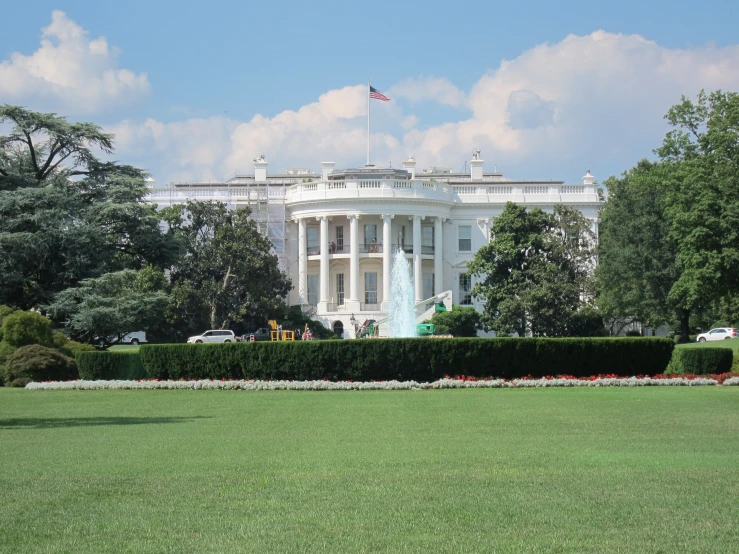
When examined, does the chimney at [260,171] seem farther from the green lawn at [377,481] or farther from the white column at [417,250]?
the green lawn at [377,481]

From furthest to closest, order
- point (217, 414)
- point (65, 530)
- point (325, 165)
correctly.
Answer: point (325, 165) → point (217, 414) → point (65, 530)

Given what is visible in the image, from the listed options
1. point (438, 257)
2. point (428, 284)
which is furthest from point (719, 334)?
point (428, 284)

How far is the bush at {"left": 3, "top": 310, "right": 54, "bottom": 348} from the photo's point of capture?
30656 mm

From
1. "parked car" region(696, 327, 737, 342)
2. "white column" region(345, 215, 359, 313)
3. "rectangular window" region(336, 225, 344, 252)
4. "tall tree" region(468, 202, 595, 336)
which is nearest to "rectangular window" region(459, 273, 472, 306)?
"white column" region(345, 215, 359, 313)

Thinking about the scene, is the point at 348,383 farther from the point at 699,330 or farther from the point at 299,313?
the point at 699,330

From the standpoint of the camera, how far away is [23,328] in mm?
30719

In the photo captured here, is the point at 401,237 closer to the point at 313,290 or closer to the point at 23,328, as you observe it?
the point at 313,290

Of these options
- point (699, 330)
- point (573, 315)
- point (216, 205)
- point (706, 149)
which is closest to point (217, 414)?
point (706, 149)

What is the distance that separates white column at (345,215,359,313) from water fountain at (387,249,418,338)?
2.53 metres

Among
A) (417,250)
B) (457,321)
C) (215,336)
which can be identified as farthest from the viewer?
(417,250)

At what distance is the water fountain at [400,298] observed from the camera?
57.0m

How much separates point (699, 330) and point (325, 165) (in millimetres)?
31583

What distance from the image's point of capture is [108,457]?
470 inches

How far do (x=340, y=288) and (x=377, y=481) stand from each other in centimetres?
6322
